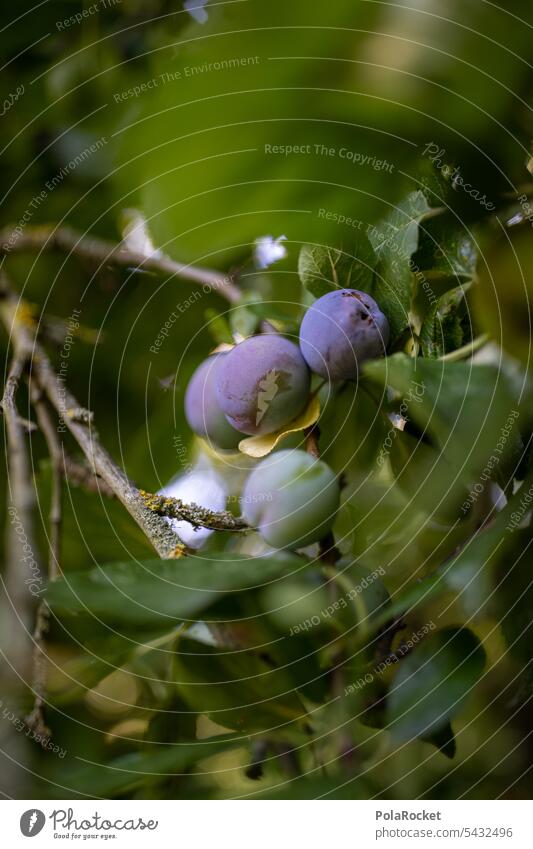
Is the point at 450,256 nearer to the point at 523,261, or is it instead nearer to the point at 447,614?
the point at 523,261

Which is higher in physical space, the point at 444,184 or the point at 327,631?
the point at 444,184

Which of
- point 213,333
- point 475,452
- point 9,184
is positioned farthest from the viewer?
point 9,184

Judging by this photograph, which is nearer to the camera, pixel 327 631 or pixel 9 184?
pixel 327 631

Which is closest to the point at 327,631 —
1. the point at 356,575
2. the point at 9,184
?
the point at 356,575

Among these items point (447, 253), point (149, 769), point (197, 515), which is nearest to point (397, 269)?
point (447, 253)

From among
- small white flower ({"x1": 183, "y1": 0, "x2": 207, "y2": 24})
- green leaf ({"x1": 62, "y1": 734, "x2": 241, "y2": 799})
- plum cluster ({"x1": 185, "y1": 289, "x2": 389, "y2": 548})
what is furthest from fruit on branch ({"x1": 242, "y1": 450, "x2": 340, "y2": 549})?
small white flower ({"x1": 183, "y1": 0, "x2": 207, "y2": 24})
